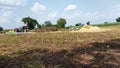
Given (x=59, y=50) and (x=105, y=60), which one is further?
(x=59, y=50)

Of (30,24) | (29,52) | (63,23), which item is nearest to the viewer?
(29,52)

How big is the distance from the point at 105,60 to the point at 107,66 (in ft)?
1.39

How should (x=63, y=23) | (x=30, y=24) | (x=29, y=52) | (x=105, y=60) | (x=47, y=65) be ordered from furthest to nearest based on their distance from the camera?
(x=63, y=23) < (x=30, y=24) < (x=29, y=52) < (x=105, y=60) < (x=47, y=65)

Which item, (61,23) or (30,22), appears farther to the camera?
(61,23)

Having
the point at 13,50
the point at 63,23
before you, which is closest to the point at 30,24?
the point at 63,23

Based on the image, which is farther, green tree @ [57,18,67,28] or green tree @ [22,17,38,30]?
green tree @ [57,18,67,28]

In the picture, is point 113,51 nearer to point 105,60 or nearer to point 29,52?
point 105,60

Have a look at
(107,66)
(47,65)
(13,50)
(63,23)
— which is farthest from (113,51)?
(63,23)

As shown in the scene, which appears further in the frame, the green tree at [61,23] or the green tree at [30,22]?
the green tree at [61,23]

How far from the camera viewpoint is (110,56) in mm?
9500

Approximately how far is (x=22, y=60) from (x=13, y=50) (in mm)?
1805

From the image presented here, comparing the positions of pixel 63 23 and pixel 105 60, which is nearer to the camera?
pixel 105 60

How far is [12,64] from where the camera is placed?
8703 millimetres

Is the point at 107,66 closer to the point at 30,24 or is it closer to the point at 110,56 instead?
the point at 110,56
